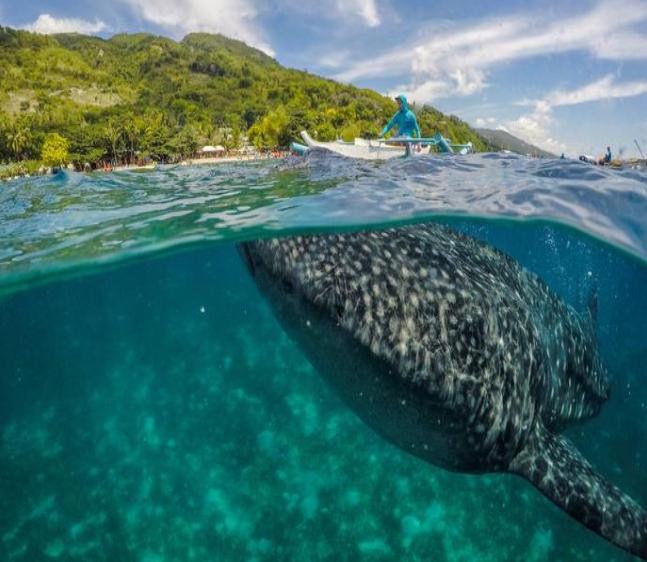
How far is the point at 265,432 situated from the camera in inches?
350

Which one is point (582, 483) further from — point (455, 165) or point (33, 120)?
point (33, 120)

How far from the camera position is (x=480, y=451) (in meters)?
3.58

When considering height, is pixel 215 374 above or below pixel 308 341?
below

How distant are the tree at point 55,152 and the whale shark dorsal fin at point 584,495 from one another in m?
102

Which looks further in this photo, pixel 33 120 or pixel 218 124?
pixel 218 124

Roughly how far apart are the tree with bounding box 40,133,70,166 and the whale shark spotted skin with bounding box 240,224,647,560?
332 feet

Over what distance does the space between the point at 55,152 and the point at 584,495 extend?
4107 inches

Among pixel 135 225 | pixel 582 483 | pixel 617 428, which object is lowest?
pixel 617 428

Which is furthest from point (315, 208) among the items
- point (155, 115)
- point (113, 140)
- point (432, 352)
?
point (155, 115)

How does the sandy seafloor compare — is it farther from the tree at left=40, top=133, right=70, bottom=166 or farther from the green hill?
the green hill

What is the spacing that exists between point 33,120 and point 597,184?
501 ft

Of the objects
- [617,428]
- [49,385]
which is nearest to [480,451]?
[617,428]

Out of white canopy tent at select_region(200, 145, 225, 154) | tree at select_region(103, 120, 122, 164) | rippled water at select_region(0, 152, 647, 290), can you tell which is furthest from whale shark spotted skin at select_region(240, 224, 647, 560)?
white canopy tent at select_region(200, 145, 225, 154)

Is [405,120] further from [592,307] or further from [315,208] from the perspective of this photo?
[315,208]
